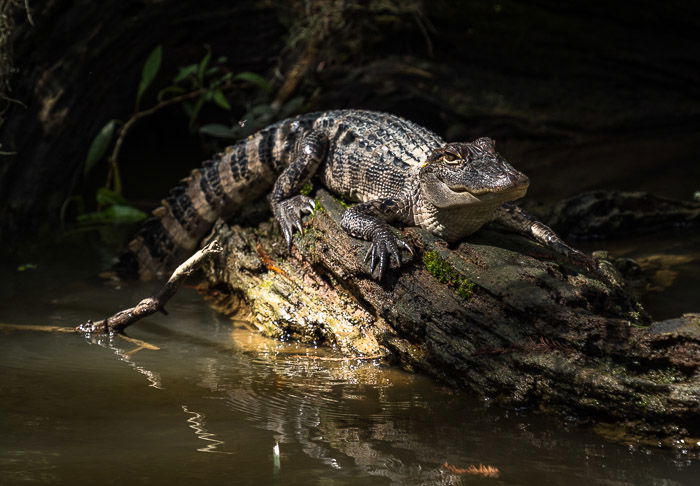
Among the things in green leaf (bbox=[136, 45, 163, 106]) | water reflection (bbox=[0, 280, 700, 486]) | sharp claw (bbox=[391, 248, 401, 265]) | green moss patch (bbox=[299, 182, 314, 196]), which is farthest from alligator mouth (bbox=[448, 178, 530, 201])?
green leaf (bbox=[136, 45, 163, 106])

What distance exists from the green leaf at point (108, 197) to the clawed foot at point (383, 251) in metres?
3.84

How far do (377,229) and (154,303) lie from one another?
1.41 metres

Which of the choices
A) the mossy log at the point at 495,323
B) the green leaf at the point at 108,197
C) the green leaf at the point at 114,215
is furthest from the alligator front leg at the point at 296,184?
the green leaf at the point at 108,197

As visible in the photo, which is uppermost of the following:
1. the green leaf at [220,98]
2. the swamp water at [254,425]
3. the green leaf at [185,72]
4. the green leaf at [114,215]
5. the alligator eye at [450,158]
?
the green leaf at [185,72]

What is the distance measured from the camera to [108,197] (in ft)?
24.2

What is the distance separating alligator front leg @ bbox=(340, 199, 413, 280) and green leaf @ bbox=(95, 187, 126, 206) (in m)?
3.39

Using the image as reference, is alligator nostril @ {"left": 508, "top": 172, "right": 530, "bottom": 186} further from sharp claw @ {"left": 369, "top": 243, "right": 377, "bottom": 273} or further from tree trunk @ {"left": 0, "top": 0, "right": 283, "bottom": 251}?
tree trunk @ {"left": 0, "top": 0, "right": 283, "bottom": 251}

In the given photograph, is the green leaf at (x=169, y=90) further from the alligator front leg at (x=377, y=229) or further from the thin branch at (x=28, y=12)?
the alligator front leg at (x=377, y=229)

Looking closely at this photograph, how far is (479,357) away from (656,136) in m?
5.32

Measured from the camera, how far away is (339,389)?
3928 mm

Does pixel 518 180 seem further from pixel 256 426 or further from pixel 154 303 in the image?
pixel 154 303

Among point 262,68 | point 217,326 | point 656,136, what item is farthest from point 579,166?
point 217,326

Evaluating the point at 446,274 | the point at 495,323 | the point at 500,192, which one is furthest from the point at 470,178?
the point at 495,323

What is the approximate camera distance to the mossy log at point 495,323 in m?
3.33
